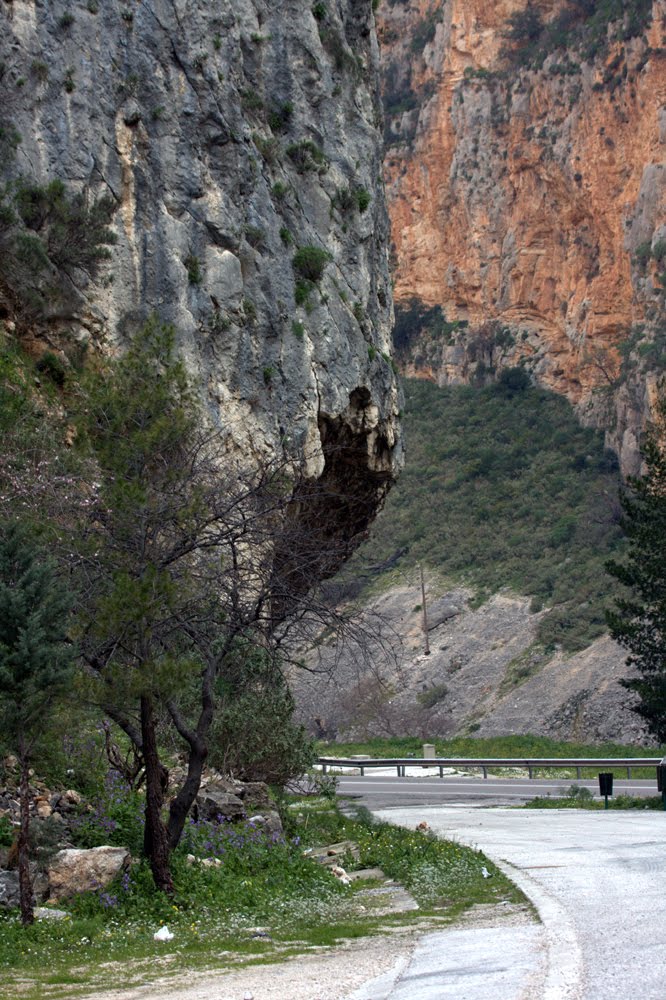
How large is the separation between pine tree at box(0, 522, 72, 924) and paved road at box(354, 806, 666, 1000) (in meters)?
3.45

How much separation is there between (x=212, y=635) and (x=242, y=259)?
1371cm

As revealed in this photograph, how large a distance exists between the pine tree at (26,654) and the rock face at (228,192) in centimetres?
1023

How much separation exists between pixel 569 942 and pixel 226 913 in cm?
372

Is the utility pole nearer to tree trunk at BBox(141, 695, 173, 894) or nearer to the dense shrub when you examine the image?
the dense shrub

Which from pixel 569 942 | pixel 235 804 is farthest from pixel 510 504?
pixel 569 942

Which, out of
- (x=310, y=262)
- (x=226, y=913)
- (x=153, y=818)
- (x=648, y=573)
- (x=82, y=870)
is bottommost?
(x=226, y=913)

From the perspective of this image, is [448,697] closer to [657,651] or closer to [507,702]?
[507,702]

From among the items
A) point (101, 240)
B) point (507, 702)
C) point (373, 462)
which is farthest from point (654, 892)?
point (507, 702)

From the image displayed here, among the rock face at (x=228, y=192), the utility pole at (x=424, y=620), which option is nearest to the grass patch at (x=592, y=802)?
the rock face at (x=228, y=192)

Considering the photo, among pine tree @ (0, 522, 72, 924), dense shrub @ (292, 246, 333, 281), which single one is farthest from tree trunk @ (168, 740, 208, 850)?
dense shrub @ (292, 246, 333, 281)

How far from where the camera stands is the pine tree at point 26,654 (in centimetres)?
903

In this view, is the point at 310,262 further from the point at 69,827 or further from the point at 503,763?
the point at 69,827

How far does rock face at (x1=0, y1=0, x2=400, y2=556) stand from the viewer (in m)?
21.4

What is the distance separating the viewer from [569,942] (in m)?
7.08
